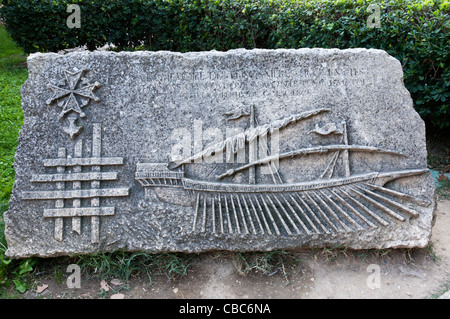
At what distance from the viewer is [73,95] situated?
102 inches

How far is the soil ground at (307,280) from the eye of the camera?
2.48m

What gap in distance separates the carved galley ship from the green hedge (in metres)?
1.62

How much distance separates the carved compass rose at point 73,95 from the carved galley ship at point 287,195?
1.94 feet

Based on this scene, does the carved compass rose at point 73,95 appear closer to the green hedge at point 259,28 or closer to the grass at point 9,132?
the grass at point 9,132

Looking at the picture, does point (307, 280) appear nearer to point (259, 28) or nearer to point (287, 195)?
point (287, 195)

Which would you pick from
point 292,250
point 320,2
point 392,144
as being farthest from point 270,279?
point 320,2

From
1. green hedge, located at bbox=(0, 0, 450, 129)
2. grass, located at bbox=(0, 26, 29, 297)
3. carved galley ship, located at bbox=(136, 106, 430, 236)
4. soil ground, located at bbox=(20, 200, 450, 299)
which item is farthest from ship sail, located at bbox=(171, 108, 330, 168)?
green hedge, located at bbox=(0, 0, 450, 129)

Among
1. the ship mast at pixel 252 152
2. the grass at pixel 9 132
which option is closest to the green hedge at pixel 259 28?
the grass at pixel 9 132

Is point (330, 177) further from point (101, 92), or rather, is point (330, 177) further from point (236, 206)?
point (101, 92)

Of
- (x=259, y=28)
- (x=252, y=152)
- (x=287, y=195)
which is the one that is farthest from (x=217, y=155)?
(x=259, y=28)

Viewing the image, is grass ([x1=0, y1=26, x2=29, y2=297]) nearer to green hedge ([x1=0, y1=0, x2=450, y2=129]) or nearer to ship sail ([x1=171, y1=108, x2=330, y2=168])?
green hedge ([x1=0, y1=0, x2=450, y2=129])

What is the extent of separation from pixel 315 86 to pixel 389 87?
57 cm

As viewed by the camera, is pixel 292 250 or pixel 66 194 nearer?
pixel 66 194

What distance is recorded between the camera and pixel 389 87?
2709mm
